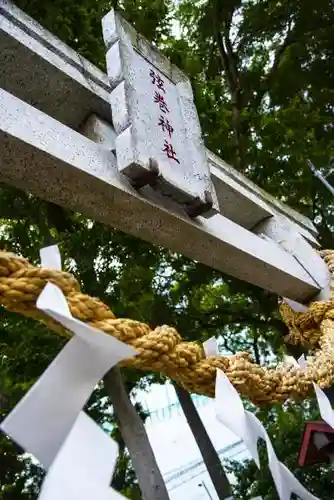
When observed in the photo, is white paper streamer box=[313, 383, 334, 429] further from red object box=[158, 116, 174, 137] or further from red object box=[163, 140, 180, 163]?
red object box=[158, 116, 174, 137]

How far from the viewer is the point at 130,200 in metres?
1.33

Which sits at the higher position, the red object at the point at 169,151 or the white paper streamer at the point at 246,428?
the red object at the point at 169,151

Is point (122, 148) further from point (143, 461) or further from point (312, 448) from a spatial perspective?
point (312, 448)

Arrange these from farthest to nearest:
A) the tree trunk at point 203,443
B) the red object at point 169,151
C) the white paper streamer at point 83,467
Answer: the tree trunk at point 203,443 → the red object at point 169,151 → the white paper streamer at point 83,467

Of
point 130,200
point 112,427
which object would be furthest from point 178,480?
point 130,200

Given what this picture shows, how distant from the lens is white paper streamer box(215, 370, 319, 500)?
1046 millimetres

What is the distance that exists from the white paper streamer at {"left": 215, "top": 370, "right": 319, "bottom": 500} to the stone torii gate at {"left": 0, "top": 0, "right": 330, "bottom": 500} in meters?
0.57

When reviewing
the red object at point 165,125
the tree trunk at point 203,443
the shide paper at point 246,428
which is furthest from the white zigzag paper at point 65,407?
the tree trunk at point 203,443

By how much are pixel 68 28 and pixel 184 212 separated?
2.44 meters

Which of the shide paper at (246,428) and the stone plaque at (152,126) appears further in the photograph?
the stone plaque at (152,126)

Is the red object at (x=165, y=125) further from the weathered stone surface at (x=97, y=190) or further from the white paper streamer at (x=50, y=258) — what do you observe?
the white paper streamer at (x=50, y=258)

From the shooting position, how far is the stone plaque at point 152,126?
134 cm

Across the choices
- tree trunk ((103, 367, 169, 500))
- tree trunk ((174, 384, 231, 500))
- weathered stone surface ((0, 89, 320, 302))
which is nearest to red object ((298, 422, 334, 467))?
tree trunk ((103, 367, 169, 500))

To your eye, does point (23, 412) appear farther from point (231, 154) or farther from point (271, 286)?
point (231, 154)
